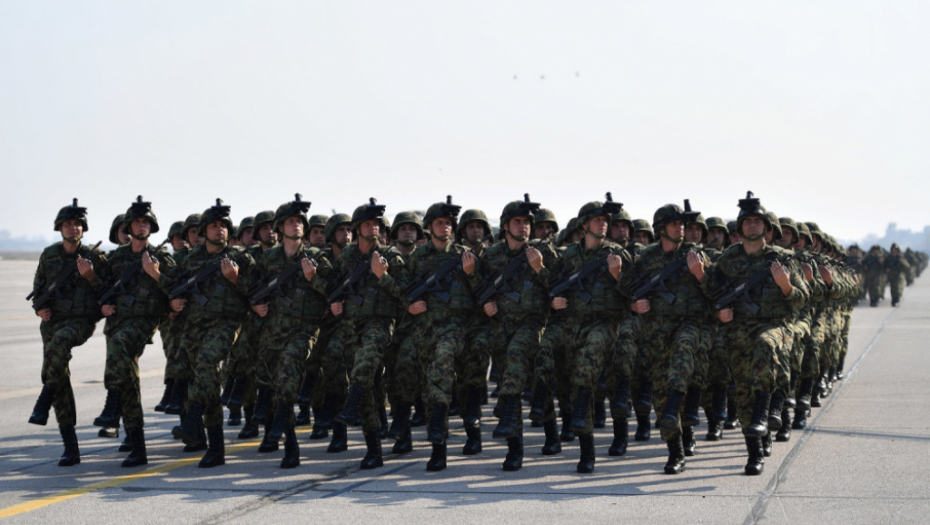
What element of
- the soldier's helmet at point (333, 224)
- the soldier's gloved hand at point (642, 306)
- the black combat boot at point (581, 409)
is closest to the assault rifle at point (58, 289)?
the soldier's helmet at point (333, 224)

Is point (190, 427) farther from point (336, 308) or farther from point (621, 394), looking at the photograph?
point (621, 394)

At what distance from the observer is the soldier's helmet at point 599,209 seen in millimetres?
9016

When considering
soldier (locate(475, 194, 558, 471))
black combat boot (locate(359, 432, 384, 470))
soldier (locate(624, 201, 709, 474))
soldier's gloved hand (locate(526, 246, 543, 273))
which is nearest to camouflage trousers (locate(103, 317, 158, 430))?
black combat boot (locate(359, 432, 384, 470))

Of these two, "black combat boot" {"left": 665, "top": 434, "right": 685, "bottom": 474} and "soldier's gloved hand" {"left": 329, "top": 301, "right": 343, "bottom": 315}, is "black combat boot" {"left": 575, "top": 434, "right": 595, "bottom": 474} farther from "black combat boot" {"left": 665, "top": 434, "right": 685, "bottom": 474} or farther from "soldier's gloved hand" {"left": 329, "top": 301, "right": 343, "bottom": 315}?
"soldier's gloved hand" {"left": 329, "top": 301, "right": 343, "bottom": 315}

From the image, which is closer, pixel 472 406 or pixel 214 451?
pixel 214 451

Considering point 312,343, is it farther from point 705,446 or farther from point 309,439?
point 705,446

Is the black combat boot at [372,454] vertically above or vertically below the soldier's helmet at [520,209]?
below

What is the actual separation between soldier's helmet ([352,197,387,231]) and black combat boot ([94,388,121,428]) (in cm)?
268

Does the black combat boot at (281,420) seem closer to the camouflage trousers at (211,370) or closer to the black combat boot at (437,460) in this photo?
the camouflage trousers at (211,370)

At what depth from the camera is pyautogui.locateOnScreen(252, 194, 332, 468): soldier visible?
8.45 meters

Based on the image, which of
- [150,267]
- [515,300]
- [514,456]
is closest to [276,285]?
[150,267]

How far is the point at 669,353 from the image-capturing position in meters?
8.74

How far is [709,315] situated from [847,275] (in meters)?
6.94

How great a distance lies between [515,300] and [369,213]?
1606mm
